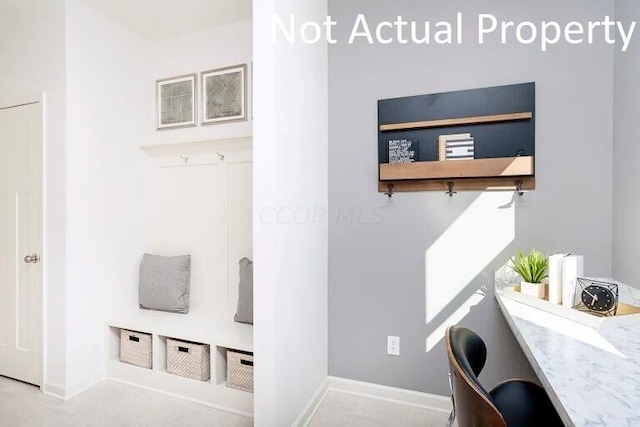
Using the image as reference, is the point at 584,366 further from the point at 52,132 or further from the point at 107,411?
the point at 52,132

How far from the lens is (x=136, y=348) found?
2285mm

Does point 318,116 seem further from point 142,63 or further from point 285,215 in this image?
point 142,63

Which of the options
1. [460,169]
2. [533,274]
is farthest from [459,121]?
[533,274]

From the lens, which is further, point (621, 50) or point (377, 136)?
point (377, 136)

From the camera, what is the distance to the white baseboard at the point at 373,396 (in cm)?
193

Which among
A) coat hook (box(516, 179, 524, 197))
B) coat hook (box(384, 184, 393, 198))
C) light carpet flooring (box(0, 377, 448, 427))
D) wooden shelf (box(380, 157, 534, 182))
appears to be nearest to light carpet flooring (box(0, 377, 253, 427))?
light carpet flooring (box(0, 377, 448, 427))

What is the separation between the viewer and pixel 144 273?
2543 mm

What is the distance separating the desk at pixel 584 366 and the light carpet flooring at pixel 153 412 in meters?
1.04

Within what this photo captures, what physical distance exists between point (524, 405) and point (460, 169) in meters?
1.19

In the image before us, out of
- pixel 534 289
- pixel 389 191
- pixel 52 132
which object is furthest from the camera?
pixel 52 132

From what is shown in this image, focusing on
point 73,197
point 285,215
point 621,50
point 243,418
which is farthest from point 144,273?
point 621,50

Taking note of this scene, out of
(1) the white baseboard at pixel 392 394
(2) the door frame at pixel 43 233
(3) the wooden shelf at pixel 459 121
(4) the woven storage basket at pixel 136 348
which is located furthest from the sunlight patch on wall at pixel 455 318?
(2) the door frame at pixel 43 233

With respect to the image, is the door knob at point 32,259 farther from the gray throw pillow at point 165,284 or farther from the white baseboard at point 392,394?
the white baseboard at point 392,394

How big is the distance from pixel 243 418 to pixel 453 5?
112 inches
